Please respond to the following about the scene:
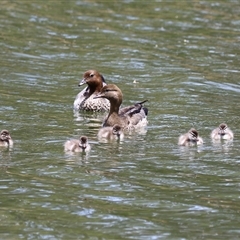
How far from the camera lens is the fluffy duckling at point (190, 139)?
14.1 meters

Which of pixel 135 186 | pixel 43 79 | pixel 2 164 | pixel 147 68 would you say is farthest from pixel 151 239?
pixel 147 68

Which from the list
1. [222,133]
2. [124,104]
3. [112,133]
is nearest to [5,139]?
[112,133]

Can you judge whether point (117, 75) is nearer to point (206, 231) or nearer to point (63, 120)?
point (63, 120)

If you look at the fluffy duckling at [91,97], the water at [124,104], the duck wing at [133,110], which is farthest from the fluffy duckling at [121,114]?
the fluffy duckling at [91,97]

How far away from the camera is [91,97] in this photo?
18719mm

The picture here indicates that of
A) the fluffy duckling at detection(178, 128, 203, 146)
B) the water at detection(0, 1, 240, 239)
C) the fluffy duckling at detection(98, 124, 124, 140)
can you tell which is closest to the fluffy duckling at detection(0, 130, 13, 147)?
the water at detection(0, 1, 240, 239)

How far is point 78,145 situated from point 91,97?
5.28m

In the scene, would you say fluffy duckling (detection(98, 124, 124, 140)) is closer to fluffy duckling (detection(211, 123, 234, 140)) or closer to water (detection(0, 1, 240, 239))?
water (detection(0, 1, 240, 239))

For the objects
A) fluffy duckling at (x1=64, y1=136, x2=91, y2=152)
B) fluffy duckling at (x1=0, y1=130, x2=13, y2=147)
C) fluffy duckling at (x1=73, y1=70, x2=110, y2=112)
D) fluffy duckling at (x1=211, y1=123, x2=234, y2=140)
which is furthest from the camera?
fluffy duckling at (x1=73, y1=70, x2=110, y2=112)

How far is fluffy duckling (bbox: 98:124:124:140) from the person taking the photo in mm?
14836

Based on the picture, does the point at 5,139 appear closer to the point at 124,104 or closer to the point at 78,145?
the point at 78,145

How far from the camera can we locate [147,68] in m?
22.2

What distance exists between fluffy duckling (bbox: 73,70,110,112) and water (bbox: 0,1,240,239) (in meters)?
0.28

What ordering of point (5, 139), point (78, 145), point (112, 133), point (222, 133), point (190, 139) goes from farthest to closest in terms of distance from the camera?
1. point (112, 133)
2. point (222, 133)
3. point (190, 139)
4. point (5, 139)
5. point (78, 145)
